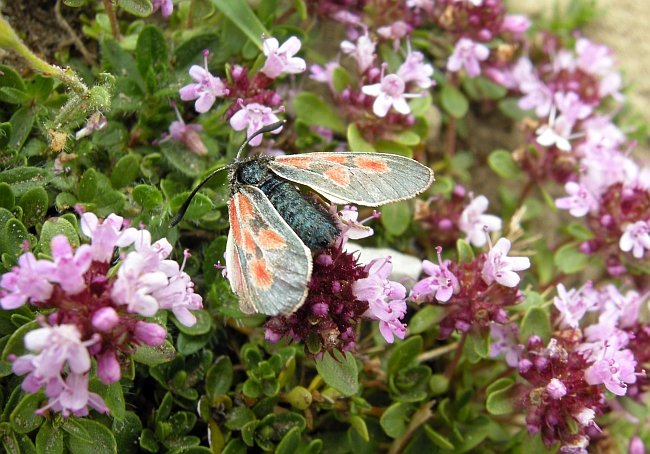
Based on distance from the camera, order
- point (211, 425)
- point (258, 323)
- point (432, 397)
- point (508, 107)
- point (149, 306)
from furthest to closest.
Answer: point (508, 107) < point (432, 397) < point (258, 323) < point (211, 425) < point (149, 306)

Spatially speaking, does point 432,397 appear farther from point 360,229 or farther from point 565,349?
point 360,229

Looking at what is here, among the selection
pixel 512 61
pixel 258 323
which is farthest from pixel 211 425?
pixel 512 61

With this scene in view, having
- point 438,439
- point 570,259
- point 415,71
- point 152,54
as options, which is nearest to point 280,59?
point 152,54

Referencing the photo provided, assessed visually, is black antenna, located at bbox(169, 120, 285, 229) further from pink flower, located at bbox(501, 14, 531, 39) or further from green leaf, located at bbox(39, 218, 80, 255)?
pink flower, located at bbox(501, 14, 531, 39)

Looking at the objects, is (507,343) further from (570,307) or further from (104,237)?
(104,237)

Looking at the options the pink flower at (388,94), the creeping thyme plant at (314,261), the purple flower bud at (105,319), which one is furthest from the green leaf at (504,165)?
the purple flower bud at (105,319)

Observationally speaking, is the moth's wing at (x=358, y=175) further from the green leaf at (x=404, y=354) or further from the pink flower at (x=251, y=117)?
the green leaf at (x=404, y=354)
